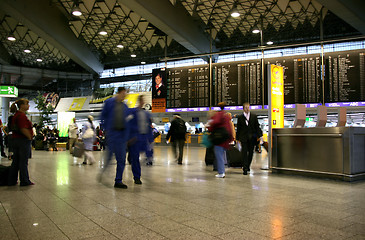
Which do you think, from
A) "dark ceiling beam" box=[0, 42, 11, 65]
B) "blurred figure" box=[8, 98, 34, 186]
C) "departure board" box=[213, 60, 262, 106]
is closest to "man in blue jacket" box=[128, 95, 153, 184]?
"blurred figure" box=[8, 98, 34, 186]

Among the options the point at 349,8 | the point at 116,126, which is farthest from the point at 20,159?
the point at 349,8

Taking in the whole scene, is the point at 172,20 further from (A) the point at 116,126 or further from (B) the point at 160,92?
(A) the point at 116,126

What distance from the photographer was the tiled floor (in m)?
2.96

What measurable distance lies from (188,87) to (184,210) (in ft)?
38.4

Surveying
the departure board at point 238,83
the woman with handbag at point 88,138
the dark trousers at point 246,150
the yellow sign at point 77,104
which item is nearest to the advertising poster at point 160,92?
the departure board at point 238,83

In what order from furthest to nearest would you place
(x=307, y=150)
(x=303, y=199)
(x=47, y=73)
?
(x=47, y=73)
(x=307, y=150)
(x=303, y=199)

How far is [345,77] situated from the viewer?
39.6ft

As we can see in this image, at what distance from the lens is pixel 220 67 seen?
1451cm

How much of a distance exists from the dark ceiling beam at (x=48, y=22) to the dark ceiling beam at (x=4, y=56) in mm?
9486

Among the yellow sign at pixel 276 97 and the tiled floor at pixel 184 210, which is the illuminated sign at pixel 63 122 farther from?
the yellow sign at pixel 276 97

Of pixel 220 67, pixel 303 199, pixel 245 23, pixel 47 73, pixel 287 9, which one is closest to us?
pixel 303 199

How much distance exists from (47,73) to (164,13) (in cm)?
2248

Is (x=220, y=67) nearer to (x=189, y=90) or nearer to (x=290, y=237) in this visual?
(x=189, y=90)

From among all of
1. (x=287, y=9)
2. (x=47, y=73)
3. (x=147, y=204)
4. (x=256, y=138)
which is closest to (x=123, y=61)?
(x=47, y=73)
